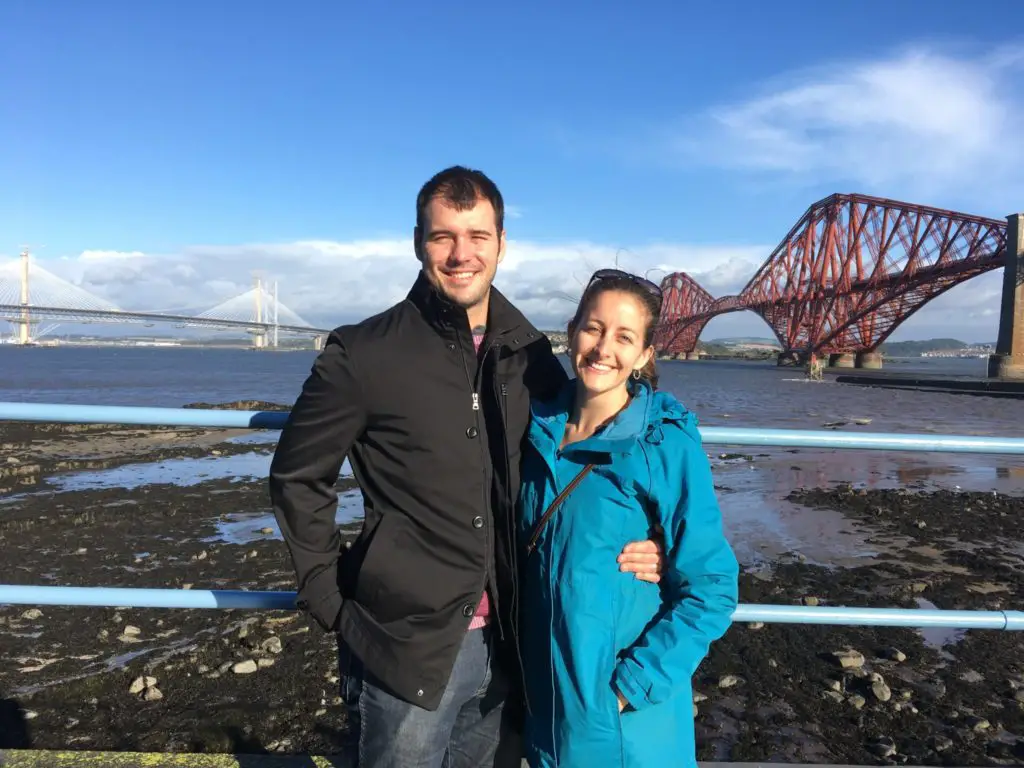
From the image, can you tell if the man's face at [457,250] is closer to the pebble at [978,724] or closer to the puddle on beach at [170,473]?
the pebble at [978,724]

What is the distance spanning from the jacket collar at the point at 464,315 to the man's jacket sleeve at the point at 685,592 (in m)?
0.46

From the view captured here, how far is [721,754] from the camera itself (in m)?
3.52

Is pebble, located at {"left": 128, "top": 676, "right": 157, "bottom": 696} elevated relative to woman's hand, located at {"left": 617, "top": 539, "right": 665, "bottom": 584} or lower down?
lower down

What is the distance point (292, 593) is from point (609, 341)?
1.07m

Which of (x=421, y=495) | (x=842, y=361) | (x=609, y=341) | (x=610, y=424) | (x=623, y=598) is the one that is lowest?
(x=842, y=361)

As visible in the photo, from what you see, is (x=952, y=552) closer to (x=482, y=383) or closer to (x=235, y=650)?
(x=235, y=650)

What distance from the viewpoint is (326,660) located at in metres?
4.45

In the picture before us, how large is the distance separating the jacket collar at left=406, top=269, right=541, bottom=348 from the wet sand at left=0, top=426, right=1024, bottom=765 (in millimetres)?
2633

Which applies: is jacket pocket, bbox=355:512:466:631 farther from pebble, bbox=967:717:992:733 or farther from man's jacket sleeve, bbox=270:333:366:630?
pebble, bbox=967:717:992:733

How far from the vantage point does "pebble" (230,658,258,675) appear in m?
4.27

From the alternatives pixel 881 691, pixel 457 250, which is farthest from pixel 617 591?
pixel 881 691

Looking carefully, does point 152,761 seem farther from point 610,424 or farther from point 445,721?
point 610,424

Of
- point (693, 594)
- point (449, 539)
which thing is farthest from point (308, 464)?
point (693, 594)

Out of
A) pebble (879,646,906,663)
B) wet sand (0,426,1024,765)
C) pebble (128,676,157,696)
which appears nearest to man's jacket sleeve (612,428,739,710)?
wet sand (0,426,1024,765)
